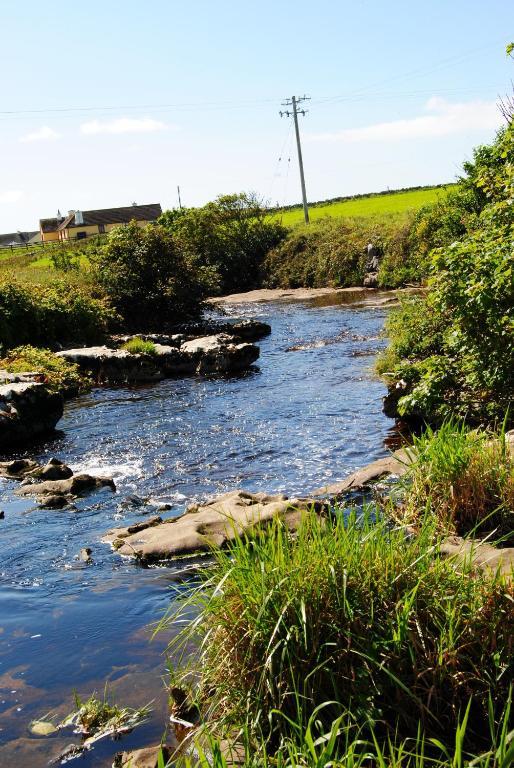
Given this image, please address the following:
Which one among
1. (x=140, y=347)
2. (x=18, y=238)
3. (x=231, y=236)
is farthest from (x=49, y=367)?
(x=18, y=238)

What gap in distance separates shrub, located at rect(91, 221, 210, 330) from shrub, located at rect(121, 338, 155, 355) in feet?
25.1

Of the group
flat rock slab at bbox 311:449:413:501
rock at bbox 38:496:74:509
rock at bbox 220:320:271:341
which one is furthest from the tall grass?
rock at bbox 220:320:271:341

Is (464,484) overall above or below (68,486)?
above

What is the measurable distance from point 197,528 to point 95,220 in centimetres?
9494

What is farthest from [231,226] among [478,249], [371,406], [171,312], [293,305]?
[478,249]

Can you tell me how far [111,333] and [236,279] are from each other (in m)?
22.3

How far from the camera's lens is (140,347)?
953 inches

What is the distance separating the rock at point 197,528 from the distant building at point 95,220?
3466 inches

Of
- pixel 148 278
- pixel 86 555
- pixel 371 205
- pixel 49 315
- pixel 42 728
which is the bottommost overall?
pixel 86 555

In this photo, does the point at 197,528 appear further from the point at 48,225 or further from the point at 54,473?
the point at 48,225

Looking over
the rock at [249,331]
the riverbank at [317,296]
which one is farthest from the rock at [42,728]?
the riverbank at [317,296]

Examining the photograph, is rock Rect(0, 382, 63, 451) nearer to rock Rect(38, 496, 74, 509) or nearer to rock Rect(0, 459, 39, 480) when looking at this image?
rock Rect(0, 459, 39, 480)

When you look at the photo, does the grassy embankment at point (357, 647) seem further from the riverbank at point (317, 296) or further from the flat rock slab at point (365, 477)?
the riverbank at point (317, 296)

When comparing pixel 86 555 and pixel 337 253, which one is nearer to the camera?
pixel 86 555
